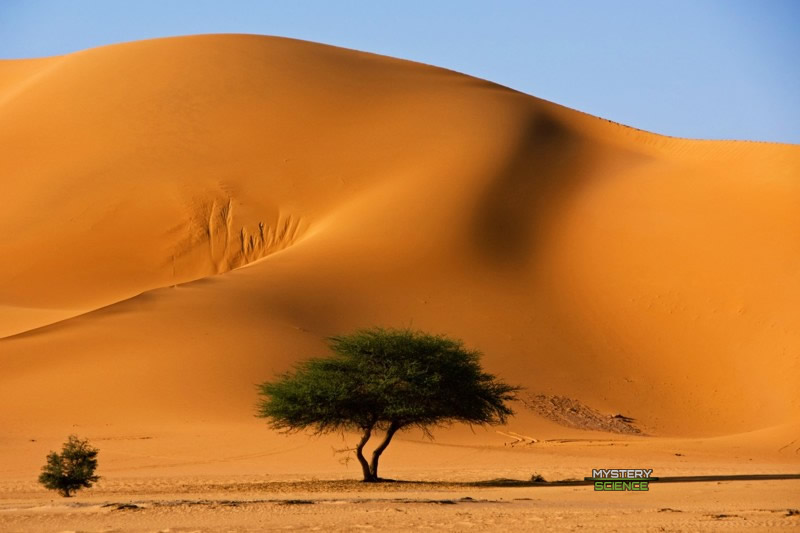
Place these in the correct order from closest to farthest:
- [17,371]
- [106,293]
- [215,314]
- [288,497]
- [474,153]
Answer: [288,497] → [17,371] → [215,314] → [106,293] → [474,153]

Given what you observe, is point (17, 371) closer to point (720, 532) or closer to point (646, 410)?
point (646, 410)

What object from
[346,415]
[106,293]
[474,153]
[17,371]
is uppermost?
[474,153]

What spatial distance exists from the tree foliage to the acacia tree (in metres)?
4.16

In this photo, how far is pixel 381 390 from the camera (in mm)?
24953

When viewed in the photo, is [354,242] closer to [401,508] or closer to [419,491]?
[419,491]

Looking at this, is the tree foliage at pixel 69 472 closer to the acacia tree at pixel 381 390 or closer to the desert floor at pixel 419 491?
the desert floor at pixel 419 491

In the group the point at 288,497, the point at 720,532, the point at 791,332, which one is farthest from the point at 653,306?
the point at 720,532

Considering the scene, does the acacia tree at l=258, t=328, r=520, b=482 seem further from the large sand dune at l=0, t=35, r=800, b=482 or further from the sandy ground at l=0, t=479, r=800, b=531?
the large sand dune at l=0, t=35, r=800, b=482

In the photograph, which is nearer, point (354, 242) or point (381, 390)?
point (381, 390)

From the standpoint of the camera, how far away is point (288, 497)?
21438mm

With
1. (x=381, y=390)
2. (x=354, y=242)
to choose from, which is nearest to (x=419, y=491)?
(x=381, y=390)

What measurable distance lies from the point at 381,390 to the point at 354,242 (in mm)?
20673

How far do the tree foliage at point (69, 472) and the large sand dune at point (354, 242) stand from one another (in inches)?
311

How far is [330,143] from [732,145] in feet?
57.9
